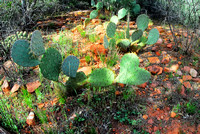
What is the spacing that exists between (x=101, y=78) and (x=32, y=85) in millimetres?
883

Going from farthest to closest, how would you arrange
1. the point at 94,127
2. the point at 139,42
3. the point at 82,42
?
the point at 82,42, the point at 139,42, the point at 94,127

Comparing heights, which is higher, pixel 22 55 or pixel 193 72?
pixel 22 55

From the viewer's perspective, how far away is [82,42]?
2.79 m

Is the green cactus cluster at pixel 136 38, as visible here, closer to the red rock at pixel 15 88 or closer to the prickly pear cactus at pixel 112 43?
the prickly pear cactus at pixel 112 43

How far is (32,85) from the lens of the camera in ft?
6.61

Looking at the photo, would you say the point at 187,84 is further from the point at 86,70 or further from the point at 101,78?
the point at 86,70

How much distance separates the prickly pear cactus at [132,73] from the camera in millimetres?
1642

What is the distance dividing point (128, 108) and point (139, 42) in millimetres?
1142

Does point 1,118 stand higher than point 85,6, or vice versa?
point 85,6

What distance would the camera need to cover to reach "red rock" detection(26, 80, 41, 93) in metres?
1.97

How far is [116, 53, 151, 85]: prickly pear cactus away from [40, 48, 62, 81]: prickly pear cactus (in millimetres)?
618

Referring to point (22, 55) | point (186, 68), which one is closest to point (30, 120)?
point (22, 55)

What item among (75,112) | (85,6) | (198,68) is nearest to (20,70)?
(75,112)

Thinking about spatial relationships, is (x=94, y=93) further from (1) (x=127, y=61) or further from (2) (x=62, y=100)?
(1) (x=127, y=61)
